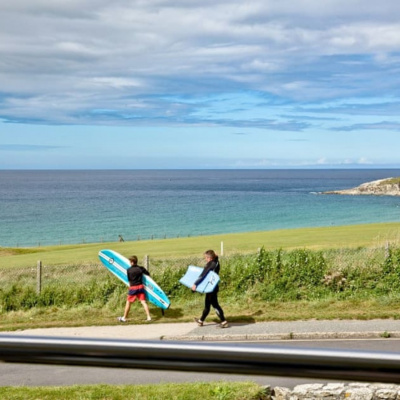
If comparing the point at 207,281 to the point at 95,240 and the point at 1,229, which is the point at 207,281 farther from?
the point at 1,229

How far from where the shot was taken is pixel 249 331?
16.5 meters

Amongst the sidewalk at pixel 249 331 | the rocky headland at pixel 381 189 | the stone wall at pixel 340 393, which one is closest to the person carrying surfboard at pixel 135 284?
the sidewalk at pixel 249 331

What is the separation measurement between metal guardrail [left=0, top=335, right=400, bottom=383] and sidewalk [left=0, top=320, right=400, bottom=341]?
1367 centimetres

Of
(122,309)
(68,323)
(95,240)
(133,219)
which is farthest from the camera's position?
(133,219)

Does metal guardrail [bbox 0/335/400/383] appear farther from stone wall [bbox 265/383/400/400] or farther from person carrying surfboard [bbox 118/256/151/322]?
person carrying surfboard [bbox 118/256/151/322]

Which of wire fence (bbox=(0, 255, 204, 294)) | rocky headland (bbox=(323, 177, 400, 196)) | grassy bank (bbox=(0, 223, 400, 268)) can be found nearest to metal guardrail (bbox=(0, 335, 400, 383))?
wire fence (bbox=(0, 255, 204, 294))

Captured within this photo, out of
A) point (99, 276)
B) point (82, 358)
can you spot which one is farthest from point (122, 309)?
point (82, 358)

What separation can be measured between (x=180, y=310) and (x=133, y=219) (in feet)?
254

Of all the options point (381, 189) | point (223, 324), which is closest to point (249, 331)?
point (223, 324)

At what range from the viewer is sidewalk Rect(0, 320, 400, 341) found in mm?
15867

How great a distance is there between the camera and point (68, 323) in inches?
745

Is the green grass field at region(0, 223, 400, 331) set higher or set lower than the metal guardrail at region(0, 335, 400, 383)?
lower

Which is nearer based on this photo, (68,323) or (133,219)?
(68,323)

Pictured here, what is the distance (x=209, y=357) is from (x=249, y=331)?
15.2 metres
